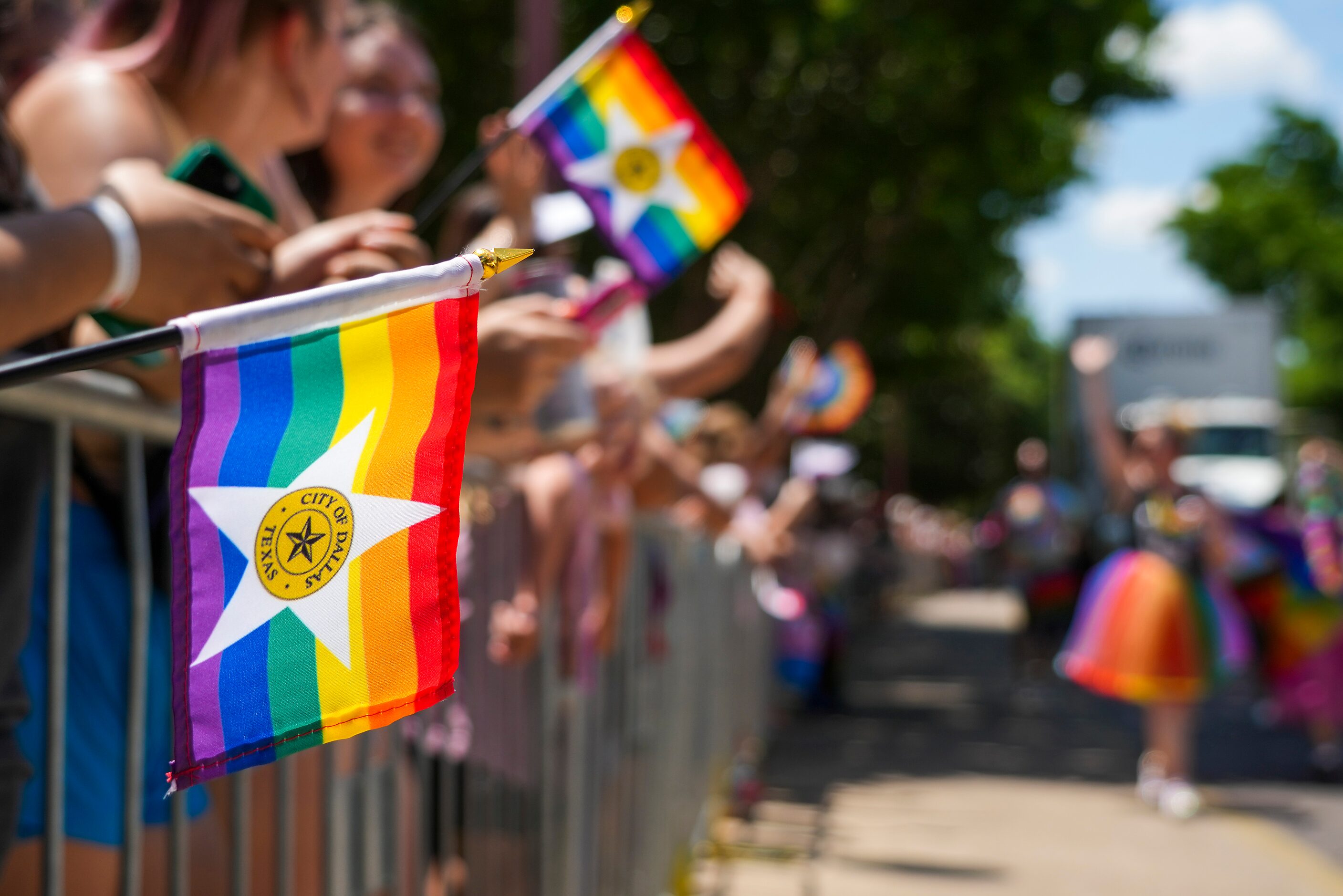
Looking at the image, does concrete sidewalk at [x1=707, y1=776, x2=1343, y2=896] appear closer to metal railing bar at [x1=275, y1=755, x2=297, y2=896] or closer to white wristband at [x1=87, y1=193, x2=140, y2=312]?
metal railing bar at [x1=275, y1=755, x2=297, y2=896]

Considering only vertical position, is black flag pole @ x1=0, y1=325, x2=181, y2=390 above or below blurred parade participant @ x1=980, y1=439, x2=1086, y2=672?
above

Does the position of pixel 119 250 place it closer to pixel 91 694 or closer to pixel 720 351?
pixel 91 694

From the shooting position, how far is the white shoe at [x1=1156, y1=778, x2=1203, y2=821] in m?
7.81

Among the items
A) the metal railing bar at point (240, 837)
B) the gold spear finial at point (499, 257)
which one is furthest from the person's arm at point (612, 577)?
the gold spear finial at point (499, 257)

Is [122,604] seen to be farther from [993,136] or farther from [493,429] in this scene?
[993,136]

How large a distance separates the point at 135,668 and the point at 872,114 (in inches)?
507

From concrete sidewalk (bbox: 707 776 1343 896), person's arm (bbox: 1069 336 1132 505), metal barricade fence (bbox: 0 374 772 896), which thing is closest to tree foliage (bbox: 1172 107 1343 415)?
person's arm (bbox: 1069 336 1132 505)

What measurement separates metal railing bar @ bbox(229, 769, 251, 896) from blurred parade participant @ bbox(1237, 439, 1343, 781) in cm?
869

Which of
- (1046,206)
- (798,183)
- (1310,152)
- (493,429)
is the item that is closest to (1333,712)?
(798,183)

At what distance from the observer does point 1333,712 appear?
9680 mm

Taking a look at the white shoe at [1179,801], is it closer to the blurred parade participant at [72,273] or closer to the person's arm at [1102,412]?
the person's arm at [1102,412]

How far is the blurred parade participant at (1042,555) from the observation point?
1338 centimetres

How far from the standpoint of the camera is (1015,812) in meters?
8.06

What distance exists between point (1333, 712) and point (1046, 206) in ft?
38.7
